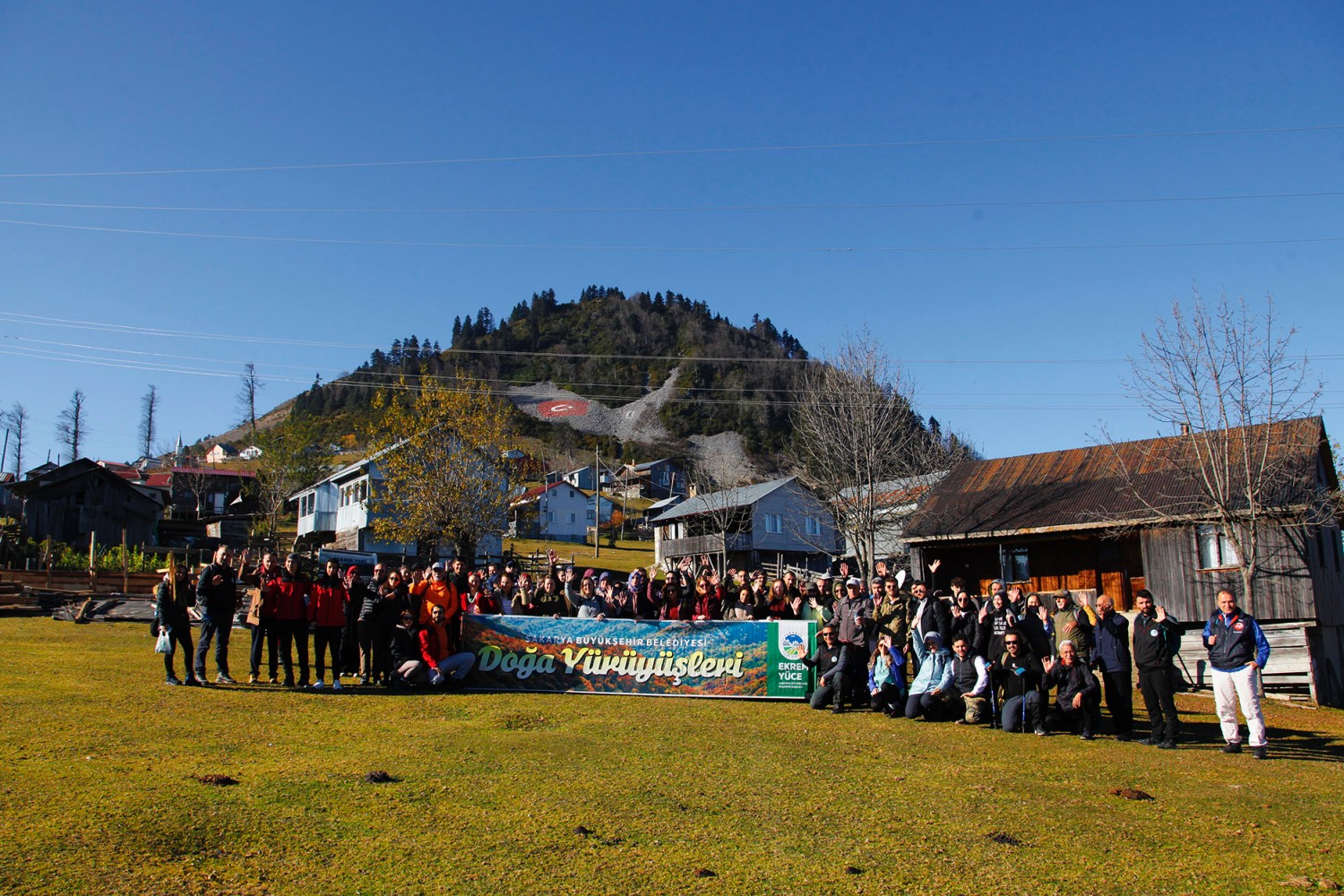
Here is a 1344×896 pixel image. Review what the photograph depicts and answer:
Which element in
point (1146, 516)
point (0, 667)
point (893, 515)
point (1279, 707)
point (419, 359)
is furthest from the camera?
point (419, 359)

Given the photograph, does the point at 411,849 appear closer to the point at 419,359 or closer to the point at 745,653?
the point at 745,653

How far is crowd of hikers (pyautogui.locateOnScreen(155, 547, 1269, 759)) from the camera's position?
1112 cm

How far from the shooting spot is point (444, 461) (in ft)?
123

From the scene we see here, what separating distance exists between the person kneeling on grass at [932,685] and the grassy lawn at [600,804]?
62 cm

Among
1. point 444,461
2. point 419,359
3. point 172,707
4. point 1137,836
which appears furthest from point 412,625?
point 419,359

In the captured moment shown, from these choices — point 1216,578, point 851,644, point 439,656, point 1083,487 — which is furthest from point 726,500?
point 439,656

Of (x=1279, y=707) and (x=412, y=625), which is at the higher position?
(x=412, y=625)

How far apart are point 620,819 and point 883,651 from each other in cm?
680

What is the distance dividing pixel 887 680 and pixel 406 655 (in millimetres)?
6987

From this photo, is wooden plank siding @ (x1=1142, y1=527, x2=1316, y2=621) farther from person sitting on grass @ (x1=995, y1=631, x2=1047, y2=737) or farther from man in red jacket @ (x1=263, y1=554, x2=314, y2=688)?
man in red jacket @ (x1=263, y1=554, x2=314, y2=688)

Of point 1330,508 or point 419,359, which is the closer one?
point 1330,508

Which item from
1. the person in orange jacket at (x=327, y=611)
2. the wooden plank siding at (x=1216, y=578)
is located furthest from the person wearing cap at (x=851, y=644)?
the wooden plank siding at (x=1216, y=578)

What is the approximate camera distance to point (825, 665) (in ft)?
44.3

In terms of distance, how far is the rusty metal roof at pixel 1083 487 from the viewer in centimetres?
2453
